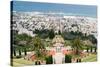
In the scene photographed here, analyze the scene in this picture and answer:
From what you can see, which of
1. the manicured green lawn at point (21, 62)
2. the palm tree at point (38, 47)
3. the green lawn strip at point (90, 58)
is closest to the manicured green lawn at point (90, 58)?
the green lawn strip at point (90, 58)

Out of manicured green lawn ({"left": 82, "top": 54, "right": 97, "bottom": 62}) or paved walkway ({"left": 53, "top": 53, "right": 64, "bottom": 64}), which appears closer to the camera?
paved walkway ({"left": 53, "top": 53, "right": 64, "bottom": 64})

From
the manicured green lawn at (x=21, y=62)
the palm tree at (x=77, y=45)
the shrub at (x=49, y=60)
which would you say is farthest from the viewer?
the palm tree at (x=77, y=45)

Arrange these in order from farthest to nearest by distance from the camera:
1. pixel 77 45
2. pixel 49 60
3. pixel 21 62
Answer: pixel 77 45 < pixel 49 60 < pixel 21 62

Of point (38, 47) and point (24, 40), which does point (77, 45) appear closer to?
point (38, 47)

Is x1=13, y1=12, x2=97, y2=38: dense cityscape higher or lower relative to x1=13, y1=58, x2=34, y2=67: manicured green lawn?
higher

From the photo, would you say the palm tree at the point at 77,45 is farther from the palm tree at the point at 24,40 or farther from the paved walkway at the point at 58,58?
the palm tree at the point at 24,40

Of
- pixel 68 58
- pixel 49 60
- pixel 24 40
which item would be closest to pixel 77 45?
pixel 68 58

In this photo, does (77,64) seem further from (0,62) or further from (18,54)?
(0,62)

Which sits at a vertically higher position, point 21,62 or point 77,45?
point 77,45

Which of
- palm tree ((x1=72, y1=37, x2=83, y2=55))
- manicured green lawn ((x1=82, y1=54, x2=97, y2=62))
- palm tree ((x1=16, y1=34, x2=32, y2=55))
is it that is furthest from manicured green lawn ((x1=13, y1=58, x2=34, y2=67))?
manicured green lawn ((x1=82, y1=54, x2=97, y2=62))

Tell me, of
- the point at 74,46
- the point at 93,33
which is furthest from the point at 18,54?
the point at 93,33

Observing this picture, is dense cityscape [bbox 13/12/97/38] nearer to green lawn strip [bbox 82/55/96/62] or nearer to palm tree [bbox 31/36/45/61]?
palm tree [bbox 31/36/45/61]
